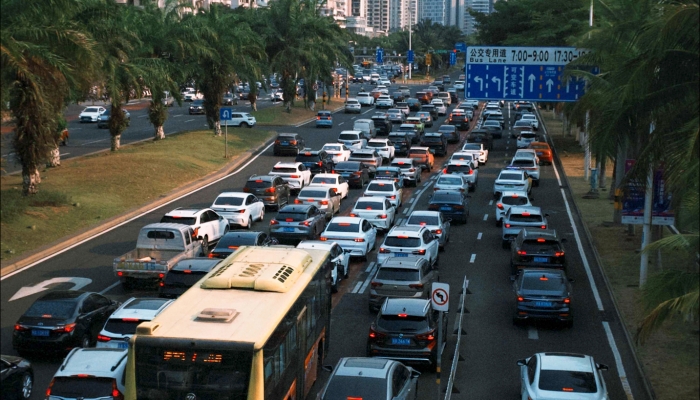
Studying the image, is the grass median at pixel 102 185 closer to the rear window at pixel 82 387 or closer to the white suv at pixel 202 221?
the rear window at pixel 82 387

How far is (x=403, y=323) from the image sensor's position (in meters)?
18.4

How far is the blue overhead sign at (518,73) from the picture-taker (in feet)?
104

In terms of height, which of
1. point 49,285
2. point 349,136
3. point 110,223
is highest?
point 349,136

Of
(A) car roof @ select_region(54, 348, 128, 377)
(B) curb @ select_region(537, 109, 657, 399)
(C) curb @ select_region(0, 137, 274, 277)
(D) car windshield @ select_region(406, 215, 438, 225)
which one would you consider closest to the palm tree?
(C) curb @ select_region(0, 137, 274, 277)

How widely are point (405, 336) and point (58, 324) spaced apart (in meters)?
7.17

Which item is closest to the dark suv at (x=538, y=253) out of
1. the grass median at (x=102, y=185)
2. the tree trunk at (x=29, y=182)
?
the grass median at (x=102, y=185)

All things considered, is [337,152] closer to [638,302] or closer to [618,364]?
[618,364]

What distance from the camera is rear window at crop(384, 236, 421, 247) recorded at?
1067 inches

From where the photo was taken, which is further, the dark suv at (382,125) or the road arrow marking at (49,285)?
the dark suv at (382,125)

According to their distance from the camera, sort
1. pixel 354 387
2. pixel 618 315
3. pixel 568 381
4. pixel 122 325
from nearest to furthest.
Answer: pixel 354 387 < pixel 568 381 < pixel 122 325 < pixel 618 315

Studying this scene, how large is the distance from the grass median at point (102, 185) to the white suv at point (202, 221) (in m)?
4.10

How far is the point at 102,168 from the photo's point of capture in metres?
41.4

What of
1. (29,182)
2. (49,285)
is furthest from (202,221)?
(29,182)

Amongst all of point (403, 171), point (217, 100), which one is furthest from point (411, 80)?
point (403, 171)
